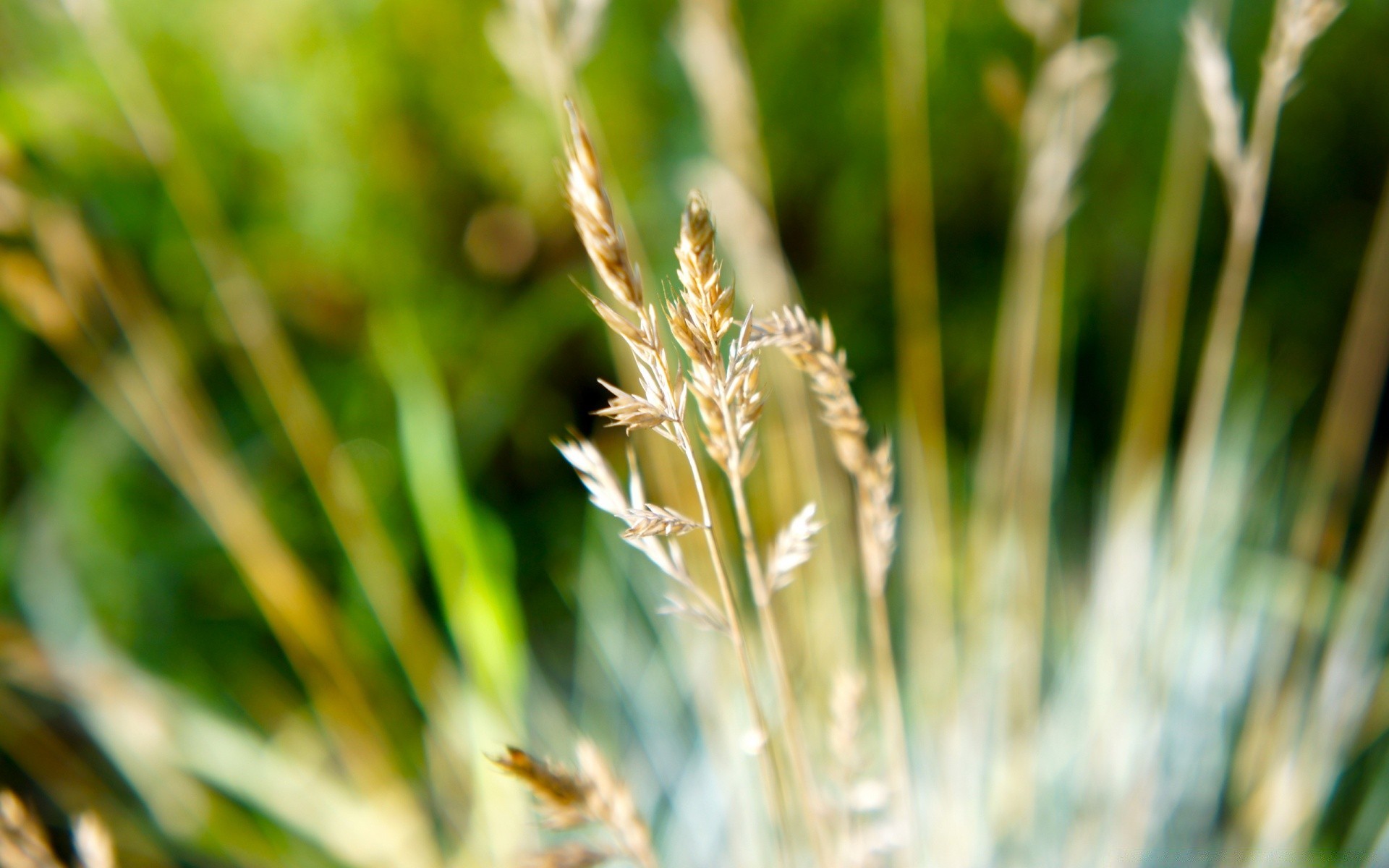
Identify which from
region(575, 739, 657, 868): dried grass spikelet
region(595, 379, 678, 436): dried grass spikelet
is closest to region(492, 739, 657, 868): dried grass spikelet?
region(575, 739, 657, 868): dried grass spikelet

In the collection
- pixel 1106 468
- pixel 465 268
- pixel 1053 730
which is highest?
pixel 465 268

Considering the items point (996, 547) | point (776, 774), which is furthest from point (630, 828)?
point (996, 547)

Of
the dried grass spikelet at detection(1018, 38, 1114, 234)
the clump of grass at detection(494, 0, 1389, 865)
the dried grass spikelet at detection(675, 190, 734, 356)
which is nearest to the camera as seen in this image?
the dried grass spikelet at detection(675, 190, 734, 356)

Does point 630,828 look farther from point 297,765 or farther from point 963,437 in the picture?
point 963,437

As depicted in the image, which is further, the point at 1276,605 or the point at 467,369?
the point at 467,369

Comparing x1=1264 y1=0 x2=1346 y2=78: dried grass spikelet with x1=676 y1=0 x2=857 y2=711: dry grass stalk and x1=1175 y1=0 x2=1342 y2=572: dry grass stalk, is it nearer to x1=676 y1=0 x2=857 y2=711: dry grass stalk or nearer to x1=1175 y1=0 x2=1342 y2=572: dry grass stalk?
x1=1175 y1=0 x2=1342 y2=572: dry grass stalk

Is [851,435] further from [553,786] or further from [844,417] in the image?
[553,786]

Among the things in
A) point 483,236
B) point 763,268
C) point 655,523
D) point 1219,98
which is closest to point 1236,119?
point 1219,98

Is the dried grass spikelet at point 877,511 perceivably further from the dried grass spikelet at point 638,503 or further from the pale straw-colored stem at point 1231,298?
the pale straw-colored stem at point 1231,298

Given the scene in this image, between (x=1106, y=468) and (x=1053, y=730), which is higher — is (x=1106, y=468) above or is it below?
above
